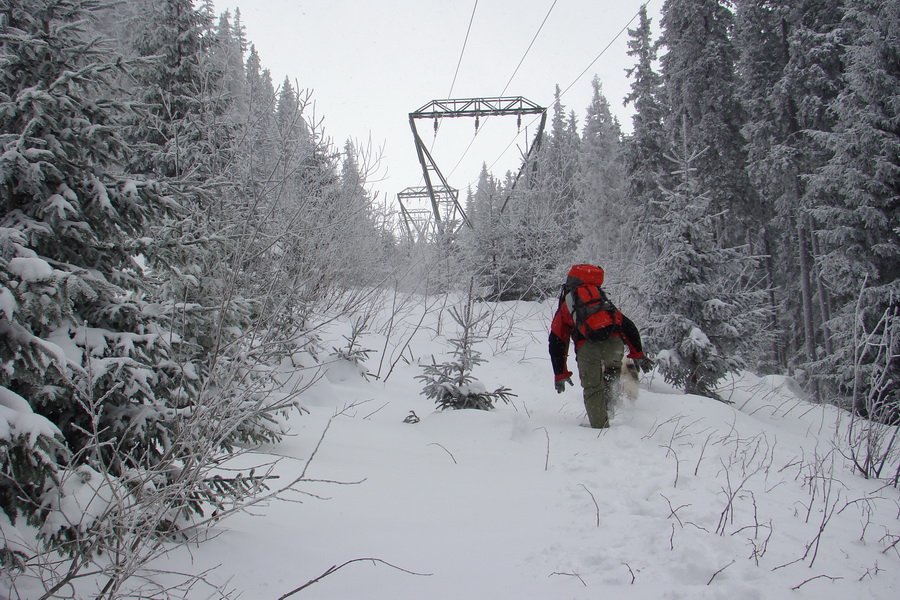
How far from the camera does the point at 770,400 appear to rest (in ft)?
30.7

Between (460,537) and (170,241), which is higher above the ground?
(170,241)

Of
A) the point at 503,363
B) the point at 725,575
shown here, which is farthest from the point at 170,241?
the point at 503,363

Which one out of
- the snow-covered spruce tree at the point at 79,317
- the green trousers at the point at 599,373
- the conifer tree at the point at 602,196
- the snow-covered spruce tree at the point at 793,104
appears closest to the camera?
the snow-covered spruce tree at the point at 79,317

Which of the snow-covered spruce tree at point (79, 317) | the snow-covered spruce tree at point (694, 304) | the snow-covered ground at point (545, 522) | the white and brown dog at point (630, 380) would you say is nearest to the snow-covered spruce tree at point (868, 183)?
the snow-covered spruce tree at point (694, 304)

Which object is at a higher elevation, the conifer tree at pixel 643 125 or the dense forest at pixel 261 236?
the conifer tree at pixel 643 125

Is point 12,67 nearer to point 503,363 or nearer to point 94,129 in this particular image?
point 94,129

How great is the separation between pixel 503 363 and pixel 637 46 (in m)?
18.7

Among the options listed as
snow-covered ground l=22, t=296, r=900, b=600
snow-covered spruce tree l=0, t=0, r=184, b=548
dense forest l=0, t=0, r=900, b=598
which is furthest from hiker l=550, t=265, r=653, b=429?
snow-covered spruce tree l=0, t=0, r=184, b=548

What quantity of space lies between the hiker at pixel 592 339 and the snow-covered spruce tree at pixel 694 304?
3546 millimetres

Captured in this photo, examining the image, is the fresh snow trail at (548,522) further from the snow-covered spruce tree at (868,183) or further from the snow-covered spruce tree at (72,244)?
the snow-covered spruce tree at (868,183)

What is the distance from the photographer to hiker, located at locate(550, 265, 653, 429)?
4.77 meters

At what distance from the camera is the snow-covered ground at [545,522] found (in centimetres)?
203

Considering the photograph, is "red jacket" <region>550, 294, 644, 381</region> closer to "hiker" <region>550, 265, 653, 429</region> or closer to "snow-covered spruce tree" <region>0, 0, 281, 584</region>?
"hiker" <region>550, 265, 653, 429</region>

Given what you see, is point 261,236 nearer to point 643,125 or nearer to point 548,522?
point 548,522
